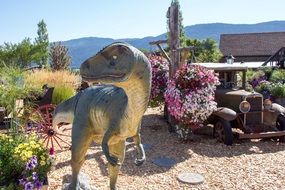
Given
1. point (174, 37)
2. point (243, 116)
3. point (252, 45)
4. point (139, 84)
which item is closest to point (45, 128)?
point (174, 37)

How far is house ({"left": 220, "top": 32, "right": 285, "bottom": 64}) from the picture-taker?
3941cm

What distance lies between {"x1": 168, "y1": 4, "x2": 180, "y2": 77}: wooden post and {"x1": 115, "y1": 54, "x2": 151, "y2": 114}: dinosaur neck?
5.88 m

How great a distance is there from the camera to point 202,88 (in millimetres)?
7059

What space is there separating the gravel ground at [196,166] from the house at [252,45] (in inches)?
1310

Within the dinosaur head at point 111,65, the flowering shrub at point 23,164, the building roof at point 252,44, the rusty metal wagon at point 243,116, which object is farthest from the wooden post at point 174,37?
the building roof at point 252,44

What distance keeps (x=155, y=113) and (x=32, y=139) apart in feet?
21.0

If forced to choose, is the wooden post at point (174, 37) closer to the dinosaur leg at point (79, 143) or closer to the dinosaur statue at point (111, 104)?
the dinosaur statue at point (111, 104)

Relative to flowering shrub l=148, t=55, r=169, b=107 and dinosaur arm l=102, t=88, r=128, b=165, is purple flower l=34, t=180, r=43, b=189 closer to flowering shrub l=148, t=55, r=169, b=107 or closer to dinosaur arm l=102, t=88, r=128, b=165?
dinosaur arm l=102, t=88, r=128, b=165

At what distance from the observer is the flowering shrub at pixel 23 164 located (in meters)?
3.75

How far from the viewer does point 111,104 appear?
9.46 feet

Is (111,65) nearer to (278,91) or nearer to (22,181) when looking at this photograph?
(22,181)

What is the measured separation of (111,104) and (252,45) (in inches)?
1607

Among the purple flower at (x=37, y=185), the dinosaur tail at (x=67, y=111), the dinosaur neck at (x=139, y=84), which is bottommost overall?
the purple flower at (x=37, y=185)

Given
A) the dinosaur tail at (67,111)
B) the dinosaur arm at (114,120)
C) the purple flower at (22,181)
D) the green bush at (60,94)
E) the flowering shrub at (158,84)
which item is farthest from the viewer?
the green bush at (60,94)
